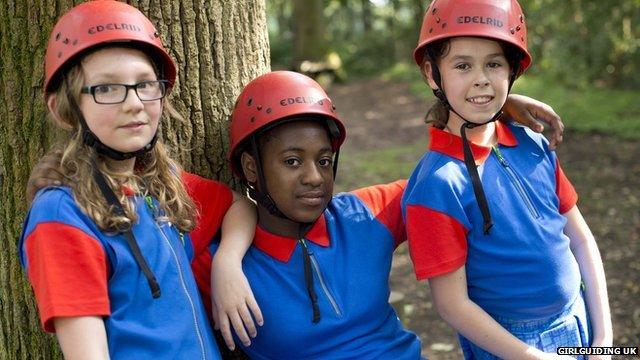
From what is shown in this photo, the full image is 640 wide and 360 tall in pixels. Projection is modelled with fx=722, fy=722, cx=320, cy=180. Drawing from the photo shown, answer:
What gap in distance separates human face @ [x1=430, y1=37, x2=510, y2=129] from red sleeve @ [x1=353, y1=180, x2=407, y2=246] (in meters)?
0.45

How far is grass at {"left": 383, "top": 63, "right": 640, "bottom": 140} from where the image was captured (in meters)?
10.6

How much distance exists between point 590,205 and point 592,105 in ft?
16.1

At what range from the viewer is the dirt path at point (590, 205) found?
533cm

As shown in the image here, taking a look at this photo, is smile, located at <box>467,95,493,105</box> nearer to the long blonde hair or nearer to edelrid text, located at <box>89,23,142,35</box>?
the long blonde hair

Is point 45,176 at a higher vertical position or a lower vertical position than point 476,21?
lower

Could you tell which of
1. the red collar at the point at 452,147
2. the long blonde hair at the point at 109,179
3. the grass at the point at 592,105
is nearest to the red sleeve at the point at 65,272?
the long blonde hair at the point at 109,179

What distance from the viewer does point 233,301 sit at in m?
2.60

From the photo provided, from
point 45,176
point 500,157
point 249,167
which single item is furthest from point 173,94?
point 500,157

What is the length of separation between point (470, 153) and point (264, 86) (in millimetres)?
850

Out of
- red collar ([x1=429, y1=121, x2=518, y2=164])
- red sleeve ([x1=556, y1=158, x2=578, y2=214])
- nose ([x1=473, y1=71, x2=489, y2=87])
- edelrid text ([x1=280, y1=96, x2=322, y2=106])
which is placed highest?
nose ([x1=473, y1=71, x2=489, y2=87])

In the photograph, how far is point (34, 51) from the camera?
2.87m

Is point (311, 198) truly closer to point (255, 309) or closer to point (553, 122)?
point (255, 309)

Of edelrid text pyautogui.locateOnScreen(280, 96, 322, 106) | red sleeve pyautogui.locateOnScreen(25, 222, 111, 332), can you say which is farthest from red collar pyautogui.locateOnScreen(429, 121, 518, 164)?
red sleeve pyautogui.locateOnScreen(25, 222, 111, 332)

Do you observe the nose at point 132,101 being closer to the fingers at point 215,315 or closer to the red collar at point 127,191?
the red collar at point 127,191
